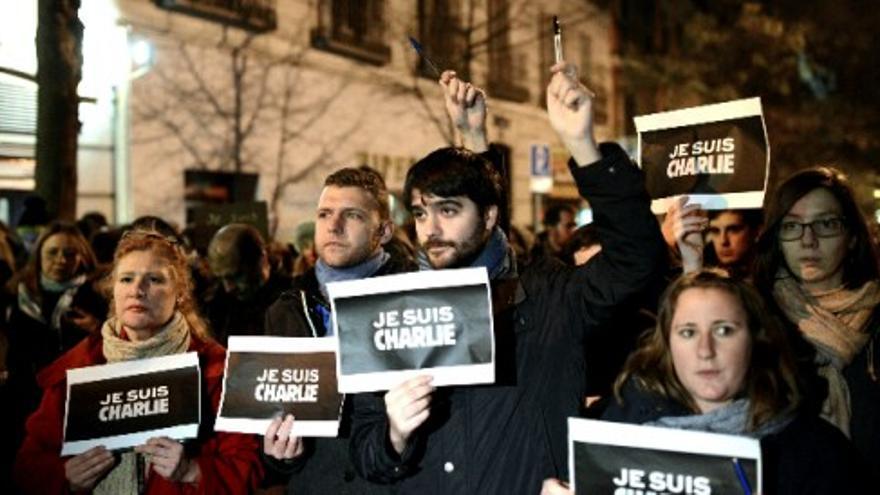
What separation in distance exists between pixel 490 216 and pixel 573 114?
18.4 inches

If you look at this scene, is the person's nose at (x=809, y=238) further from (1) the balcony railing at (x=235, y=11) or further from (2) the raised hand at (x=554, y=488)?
(1) the balcony railing at (x=235, y=11)

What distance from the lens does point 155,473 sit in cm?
378

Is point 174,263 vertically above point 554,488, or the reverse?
point 174,263

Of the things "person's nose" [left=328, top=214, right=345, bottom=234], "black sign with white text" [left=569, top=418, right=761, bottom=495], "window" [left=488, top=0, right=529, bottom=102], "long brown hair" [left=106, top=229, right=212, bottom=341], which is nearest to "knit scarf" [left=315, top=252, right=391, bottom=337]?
"person's nose" [left=328, top=214, right=345, bottom=234]

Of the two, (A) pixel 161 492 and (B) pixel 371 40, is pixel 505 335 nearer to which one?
(A) pixel 161 492

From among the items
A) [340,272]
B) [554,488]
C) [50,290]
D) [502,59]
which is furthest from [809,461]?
[502,59]

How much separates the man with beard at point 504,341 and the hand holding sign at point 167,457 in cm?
71

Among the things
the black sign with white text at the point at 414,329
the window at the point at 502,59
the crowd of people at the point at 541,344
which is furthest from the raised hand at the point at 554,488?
the window at the point at 502,59

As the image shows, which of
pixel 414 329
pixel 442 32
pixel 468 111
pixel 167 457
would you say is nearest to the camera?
pixel 414 329

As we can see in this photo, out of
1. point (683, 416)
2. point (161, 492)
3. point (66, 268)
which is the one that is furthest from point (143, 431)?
point (66, 268)

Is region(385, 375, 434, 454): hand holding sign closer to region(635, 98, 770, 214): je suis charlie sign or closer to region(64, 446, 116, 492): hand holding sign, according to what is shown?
region(64, 446, 116, 492): hand holding sign

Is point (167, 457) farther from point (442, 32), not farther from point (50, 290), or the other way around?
point (442, 32)

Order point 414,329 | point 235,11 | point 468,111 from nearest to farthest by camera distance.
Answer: point 414,329 → point 468,111 → point 235,11

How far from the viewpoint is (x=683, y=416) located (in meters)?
2.88
